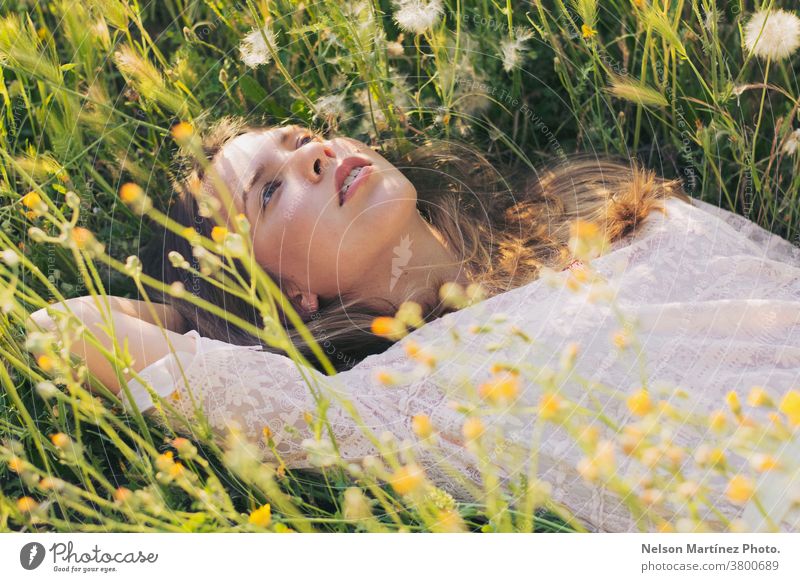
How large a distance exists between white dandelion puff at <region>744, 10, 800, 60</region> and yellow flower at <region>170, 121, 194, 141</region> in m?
0.75

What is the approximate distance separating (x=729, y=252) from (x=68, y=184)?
37.0 inches

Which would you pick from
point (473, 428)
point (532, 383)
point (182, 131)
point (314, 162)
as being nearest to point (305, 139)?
point (314, 162)

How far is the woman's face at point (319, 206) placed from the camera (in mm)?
962

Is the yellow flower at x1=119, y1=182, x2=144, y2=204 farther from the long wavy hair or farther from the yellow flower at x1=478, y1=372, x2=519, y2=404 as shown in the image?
the yellow flower at x1=478, y1=372, x2=519, y2=404

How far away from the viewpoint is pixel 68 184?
3.82ft

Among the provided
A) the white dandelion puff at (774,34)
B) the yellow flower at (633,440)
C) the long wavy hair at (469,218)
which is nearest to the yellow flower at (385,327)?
the long wavy hair at (469,218)

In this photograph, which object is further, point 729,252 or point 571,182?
point 571,182

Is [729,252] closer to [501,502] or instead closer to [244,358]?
[501,502]

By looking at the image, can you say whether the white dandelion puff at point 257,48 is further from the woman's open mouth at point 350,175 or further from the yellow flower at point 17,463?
the yellow flower at point 17,463

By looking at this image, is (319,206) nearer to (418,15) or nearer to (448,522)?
(418,15)

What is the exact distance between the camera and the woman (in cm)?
88
